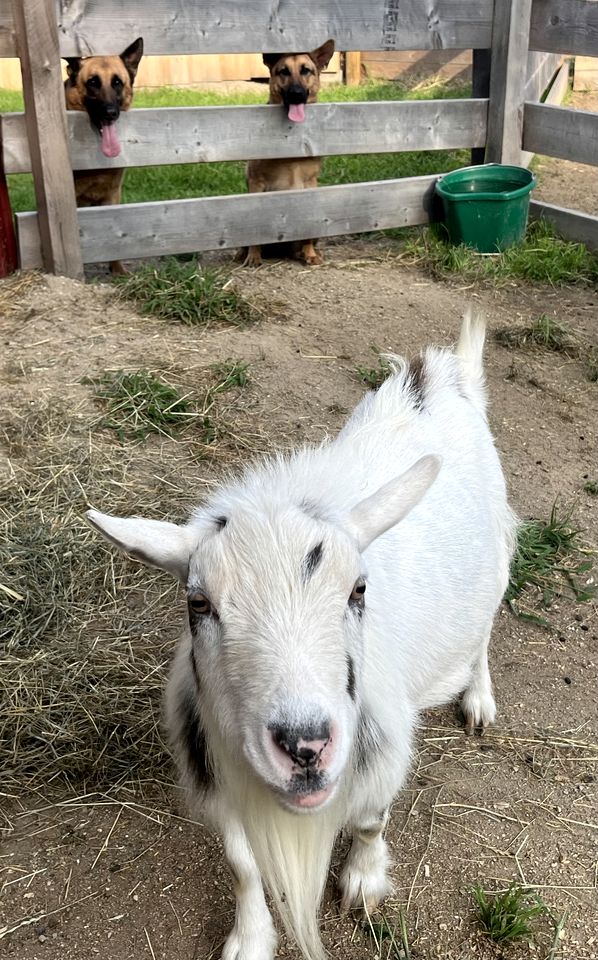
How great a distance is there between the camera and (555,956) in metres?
2.26

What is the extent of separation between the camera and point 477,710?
117 inches

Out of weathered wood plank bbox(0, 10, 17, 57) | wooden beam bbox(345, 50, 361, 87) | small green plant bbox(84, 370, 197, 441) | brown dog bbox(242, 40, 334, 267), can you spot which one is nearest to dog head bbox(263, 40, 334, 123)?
brown dog bbox(242, 40, 334, 267)

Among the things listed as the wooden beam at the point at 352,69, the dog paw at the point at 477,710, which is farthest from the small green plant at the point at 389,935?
the wooden beam at the point at 352,69

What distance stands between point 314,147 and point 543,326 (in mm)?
2356

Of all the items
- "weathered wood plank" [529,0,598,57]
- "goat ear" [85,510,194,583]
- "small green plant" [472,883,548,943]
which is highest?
"weathered wood plank" [529,0,598,57]

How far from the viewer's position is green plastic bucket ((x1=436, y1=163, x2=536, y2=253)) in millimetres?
6691

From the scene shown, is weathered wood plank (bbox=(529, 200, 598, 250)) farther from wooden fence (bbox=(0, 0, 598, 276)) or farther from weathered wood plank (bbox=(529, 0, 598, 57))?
weathered wood plank (bbox=(529, 0, 598, 57))

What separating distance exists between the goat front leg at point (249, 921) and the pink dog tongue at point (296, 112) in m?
5.55

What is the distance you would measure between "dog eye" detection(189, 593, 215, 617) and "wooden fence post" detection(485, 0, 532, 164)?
6.52m

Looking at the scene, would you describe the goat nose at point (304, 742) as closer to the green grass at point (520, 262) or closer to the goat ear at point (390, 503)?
the goat ear at point (390, 503)

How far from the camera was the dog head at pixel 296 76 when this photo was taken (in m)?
6.41

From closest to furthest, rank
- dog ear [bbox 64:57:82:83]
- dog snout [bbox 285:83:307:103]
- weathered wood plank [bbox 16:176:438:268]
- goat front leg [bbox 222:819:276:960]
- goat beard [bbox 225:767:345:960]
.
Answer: goat beard [bbox 225:767:345:960]
goat front leg [bbox 222:819:276:960]
weathered wood plank [bbox 16:176:438:268]
dog ear [bbox 64:57:82:83]
dog snout [bbox 285:83:307:103]

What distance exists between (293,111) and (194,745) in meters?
5.48

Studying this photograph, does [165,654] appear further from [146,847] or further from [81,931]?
[81,931]
